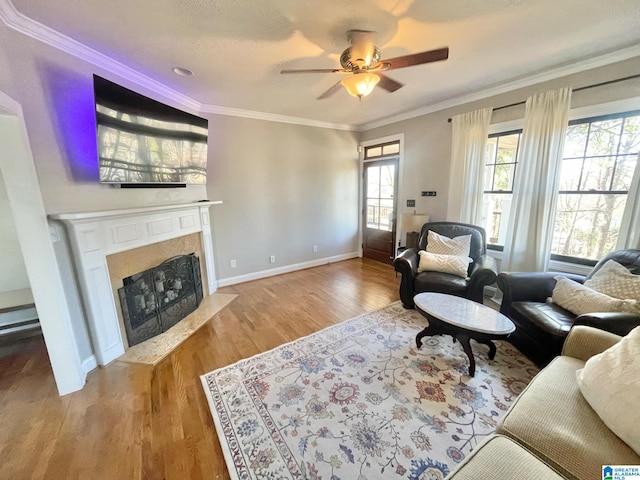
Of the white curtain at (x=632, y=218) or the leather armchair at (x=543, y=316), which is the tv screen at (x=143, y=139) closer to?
the leather armchair at (x=543, y=316)

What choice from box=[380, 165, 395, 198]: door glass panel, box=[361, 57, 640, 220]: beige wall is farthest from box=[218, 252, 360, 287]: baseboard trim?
box=[361, 57, 640, 220]: beige wall

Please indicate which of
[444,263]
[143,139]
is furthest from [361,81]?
[444,263]

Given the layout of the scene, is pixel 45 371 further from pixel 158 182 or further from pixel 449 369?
pixel 449 369

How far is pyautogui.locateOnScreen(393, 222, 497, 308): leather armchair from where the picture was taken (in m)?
2.54

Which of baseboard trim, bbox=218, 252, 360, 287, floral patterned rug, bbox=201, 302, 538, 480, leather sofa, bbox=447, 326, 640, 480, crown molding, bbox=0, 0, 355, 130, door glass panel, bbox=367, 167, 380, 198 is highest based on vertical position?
crown molding, bbox=0, 0, 355, 130

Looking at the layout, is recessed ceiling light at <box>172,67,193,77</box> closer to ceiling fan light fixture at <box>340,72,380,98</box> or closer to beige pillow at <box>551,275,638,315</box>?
ceiling fan light fixture at <box>340,72,380,98</box>

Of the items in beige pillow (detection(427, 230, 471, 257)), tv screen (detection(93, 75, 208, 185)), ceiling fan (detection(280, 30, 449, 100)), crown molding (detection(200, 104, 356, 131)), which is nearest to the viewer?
ceiling fan (detection(280, 30, 449, 100))

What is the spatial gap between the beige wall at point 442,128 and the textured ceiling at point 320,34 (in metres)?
0.17

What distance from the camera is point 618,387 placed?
101cm

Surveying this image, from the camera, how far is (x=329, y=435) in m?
1.47

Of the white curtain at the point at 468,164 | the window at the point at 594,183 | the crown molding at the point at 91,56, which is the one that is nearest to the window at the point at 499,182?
the white curtain at the point at 468,164

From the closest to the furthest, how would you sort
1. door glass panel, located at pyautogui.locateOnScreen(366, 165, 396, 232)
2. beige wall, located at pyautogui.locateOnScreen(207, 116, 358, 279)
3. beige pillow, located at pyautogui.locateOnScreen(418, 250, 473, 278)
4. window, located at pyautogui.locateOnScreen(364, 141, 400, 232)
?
beige pillow, located at pyautogui.locateOnScreen(418, 250, 473, 278) → beige wall, located at pyautogui.locateOnScreen(207, 116, 358, 279) → window, located at pyautogui.locateOnScreen(364, 141, 400, 232) → door glass panel, located at pyautogui.locateOnScreen(366, 165, 396, 232)

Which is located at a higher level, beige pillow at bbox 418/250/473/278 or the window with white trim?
the window with white trim

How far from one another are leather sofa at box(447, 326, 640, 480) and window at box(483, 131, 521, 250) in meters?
2.45
